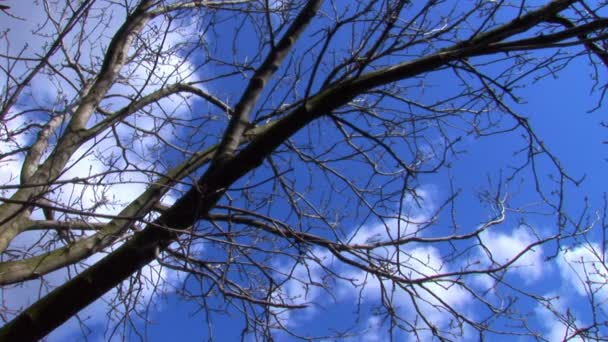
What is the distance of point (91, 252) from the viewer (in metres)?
2.93

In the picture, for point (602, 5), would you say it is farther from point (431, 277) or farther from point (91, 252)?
point (91, 252)

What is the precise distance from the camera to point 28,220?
328cm

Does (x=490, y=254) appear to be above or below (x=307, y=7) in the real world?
below

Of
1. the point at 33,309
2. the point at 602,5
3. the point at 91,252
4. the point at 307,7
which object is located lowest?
the point at 33,309

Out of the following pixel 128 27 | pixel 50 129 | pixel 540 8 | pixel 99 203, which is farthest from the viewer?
pixel 128 27

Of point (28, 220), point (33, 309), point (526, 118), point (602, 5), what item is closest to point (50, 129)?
point (28, 220)

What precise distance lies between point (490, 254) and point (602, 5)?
133 centimetres

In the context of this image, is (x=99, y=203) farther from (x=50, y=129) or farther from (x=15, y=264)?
(x=50, y=129)

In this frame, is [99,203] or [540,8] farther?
[99,203]

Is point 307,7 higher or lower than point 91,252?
higher

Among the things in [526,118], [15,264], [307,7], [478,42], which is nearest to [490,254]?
[526,118]

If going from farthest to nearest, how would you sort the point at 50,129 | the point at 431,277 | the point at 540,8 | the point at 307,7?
the point at 50,129 < the point at 307,7 < the point at 431,277 < the point at 540,8

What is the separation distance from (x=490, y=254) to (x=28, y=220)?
275 centimetres

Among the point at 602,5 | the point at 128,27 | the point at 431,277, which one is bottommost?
the point at 431,277
